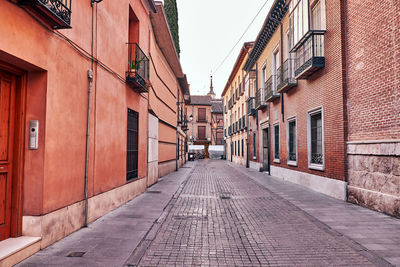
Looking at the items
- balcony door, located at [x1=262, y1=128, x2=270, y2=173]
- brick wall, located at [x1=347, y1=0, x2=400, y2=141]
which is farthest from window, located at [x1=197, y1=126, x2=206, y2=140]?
brick wall, located at [x1=347, y1=0, x2=400, y2=141]

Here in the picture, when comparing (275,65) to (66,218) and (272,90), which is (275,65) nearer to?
(272,90)

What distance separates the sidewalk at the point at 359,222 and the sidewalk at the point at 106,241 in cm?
347

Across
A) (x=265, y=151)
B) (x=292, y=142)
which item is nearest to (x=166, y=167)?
(x=265, y=151)

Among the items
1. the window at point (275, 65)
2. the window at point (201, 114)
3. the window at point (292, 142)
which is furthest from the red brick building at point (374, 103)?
the window at point (201, 114)

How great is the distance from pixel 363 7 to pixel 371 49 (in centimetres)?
125

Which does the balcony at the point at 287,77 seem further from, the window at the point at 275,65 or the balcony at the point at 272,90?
the window at the point at 275,65

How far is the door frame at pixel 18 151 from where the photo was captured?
3963 mm

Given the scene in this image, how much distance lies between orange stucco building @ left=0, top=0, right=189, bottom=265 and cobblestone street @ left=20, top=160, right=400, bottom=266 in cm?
50

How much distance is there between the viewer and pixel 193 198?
8812mm

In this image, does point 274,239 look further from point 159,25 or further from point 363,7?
point 159,25

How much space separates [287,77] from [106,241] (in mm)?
10654

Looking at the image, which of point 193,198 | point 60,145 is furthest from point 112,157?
point 193,198

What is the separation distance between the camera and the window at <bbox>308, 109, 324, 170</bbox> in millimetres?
10045

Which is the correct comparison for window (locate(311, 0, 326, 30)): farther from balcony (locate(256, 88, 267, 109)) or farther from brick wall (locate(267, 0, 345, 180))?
balcony (locate(256, 88, 267, 109))
